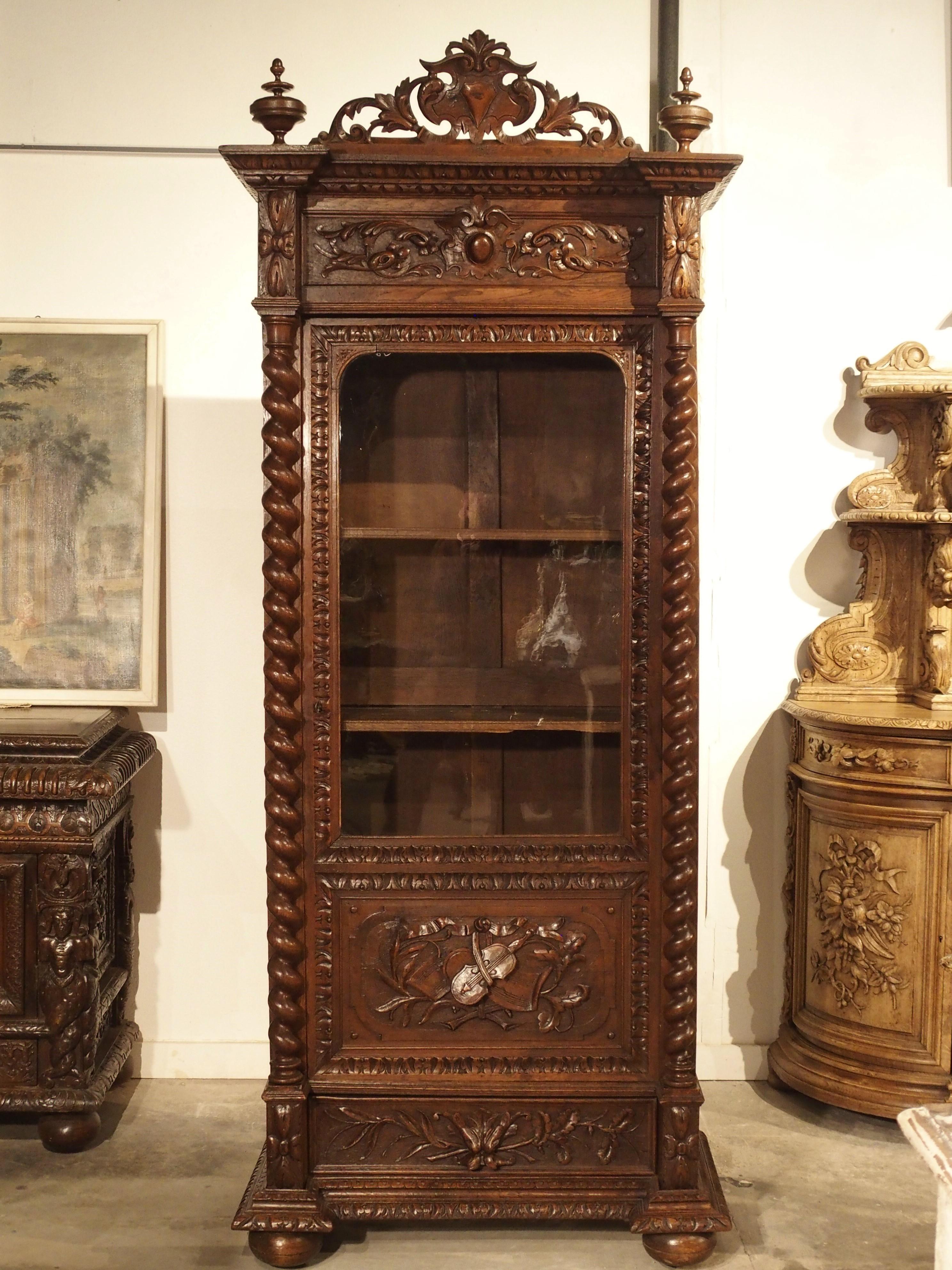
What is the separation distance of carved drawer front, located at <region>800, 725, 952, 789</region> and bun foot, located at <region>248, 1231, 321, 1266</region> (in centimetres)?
167

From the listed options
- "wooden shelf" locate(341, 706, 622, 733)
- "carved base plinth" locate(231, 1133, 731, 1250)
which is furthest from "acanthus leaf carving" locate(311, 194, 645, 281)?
"carved base plinth" locate(231, 1133, 731, 1250)

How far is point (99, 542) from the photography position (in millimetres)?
3232

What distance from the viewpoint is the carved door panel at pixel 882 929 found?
2990mm

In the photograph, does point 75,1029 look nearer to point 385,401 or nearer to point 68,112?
point 385,401

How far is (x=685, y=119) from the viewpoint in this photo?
7.57ft

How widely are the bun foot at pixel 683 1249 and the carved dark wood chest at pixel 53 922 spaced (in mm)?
1389

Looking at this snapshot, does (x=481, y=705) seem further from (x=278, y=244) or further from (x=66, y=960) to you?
(x=66, y=960)

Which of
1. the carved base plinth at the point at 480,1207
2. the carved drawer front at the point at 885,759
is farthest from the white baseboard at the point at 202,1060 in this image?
the carved drawer front at the point at 885,759

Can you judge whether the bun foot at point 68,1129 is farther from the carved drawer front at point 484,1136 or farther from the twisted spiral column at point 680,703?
the twisted spiral column at point 680,703

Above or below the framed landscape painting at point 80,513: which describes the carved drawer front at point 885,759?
below

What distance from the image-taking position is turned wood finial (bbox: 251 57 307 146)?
7.57ft

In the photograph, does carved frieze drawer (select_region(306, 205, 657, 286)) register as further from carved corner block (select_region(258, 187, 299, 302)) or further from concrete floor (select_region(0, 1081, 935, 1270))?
concrete floor (select_region(0, 1081, 935, 1270))

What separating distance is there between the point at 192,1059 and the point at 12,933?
730 millimetres

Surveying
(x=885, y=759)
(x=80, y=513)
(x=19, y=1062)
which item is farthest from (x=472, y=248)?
(x=19, y=1062)
